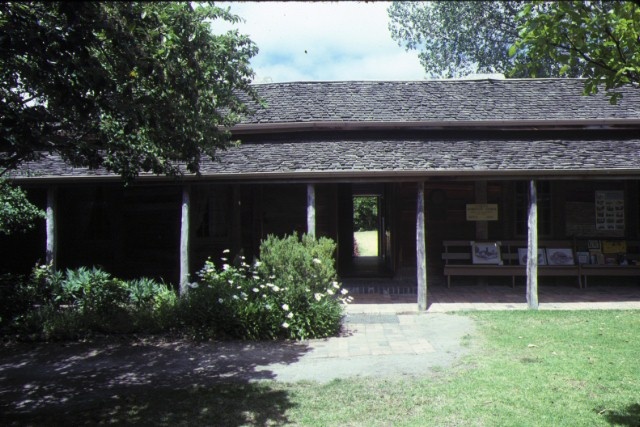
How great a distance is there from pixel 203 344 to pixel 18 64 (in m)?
4.76

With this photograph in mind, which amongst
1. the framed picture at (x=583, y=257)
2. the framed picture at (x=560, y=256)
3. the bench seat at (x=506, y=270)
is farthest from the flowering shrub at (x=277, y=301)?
the framed picture at (x=583, y=257)

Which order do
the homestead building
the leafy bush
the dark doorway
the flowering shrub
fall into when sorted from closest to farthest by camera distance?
the flowering shrub < the leafy bush < the homestead building < the dark doorway

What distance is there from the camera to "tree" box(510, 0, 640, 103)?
387cm

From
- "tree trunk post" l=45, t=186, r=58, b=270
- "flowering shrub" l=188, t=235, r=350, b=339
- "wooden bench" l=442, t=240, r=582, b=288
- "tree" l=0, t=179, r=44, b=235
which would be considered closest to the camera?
"flowering shrub" l=188, t=235, r=350, b=339

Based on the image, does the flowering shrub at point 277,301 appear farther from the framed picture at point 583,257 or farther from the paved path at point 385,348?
the framed picture at point 583,257

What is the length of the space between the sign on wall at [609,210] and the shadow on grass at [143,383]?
9730 mm

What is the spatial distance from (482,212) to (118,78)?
32.0ft

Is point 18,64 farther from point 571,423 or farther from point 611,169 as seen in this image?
point 611,169

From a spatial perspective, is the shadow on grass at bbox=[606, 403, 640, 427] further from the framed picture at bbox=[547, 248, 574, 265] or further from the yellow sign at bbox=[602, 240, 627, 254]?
the yellow sign at bbox=[602, 240, 627, 254]

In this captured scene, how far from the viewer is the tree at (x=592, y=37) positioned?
3871 millimetres

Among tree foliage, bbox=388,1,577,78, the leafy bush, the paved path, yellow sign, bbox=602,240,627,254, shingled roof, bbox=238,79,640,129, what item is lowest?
the paved path

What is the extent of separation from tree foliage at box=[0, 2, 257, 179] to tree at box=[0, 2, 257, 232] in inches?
0.5

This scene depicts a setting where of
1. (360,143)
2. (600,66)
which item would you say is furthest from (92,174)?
(600,66)

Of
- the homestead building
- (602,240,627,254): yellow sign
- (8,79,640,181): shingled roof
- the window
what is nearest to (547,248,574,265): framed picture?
the homestead building
